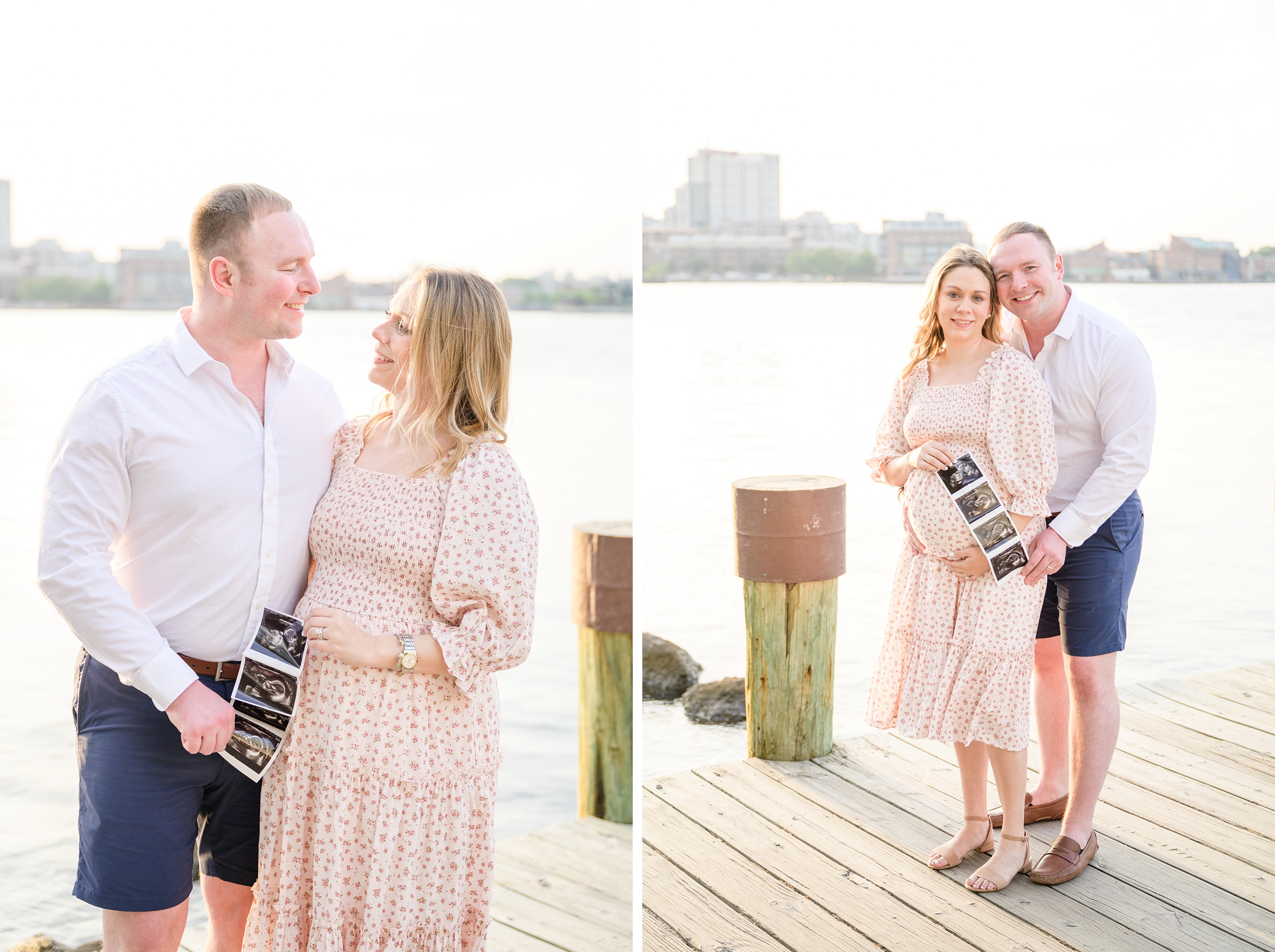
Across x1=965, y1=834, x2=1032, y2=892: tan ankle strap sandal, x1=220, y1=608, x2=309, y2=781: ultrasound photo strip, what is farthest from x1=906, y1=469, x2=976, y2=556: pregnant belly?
x1=220, y1=608, x2=309, y2=781: ultrasound photo strip

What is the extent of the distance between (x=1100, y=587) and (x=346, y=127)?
130ft

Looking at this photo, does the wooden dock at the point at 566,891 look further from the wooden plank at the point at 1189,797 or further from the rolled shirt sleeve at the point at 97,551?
the wooden plank at the point at 1189,797

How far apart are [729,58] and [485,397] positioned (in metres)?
31.3

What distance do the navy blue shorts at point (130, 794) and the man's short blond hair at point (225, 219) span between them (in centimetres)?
75

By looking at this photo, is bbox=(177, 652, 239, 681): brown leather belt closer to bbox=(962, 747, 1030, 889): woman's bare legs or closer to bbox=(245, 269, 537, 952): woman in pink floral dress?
bbox=(245, 269, 537, 952): woman in pink floral dress

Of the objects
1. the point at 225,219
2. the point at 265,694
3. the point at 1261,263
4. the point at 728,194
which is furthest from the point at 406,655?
the point at 728,194

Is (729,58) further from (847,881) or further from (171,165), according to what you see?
(847,881)

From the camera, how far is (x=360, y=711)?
2078 mm

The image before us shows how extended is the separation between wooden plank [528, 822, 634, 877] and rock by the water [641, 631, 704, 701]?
2722 millimetres

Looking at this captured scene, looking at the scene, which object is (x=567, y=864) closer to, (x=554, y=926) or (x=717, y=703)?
(x=554, y=926)

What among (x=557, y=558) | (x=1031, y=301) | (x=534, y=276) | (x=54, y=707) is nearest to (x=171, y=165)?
(x=534, y=276)

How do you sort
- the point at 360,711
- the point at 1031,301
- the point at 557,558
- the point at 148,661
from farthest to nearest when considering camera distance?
the point at 557,558
the point at 1031,301
the point at 360,711
the point at 148,661

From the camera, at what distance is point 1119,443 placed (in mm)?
3020

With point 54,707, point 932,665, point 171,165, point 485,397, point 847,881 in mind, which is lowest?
point 54,707
